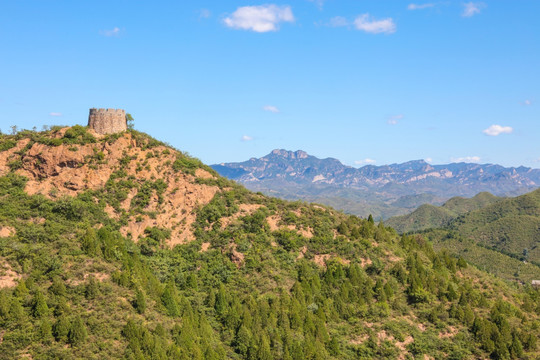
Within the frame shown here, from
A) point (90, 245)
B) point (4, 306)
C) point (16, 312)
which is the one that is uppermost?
point (90, 245)

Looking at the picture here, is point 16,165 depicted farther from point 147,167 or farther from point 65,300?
point 65,300

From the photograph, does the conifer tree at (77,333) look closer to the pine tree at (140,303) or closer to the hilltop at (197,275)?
the hilltop at (197,275)

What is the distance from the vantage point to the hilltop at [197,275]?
5212cm

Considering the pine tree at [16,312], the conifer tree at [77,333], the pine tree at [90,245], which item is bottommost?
the conifer tree at [77,333]

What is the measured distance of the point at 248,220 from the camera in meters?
77.0

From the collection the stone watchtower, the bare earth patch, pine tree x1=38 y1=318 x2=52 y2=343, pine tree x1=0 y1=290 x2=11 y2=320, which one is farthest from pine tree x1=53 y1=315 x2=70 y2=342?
the stone watchtower

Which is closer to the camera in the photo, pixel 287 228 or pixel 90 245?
pixel 90 245

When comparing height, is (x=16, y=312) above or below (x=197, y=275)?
above

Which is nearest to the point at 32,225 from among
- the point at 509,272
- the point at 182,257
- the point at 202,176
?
the point at 182,257

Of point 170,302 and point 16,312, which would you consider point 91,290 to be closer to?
point 16,312

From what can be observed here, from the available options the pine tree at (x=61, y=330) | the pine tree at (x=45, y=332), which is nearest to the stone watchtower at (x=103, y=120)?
the pine tree at (x=61, y=330)

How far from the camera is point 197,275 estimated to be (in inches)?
2726

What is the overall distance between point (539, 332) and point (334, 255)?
29086 millimetres

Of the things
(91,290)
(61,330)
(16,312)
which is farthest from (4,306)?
(91,290)
